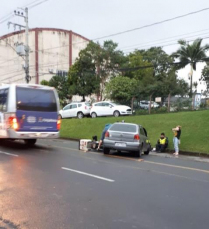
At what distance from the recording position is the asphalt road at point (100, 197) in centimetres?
466

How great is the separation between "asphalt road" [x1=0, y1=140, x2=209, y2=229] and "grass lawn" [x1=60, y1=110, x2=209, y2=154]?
22.0 ft

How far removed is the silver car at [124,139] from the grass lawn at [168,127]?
3.71 m

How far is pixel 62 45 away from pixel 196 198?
50856mm

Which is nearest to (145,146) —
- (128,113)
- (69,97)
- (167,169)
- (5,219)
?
(167,169)

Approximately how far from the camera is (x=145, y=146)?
14.2 metres

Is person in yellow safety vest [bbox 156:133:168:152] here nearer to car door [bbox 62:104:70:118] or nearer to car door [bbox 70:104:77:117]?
car door [bbox 70:104:77:117]

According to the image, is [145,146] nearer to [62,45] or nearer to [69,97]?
[69,97]

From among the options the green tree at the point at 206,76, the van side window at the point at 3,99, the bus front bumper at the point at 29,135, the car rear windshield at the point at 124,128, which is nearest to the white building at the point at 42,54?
the green tree at the point at 206,76

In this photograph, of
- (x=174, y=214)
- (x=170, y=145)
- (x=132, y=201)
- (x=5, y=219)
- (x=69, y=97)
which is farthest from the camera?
(x=69, y=97)

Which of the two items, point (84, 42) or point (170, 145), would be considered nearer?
point (170, 145)

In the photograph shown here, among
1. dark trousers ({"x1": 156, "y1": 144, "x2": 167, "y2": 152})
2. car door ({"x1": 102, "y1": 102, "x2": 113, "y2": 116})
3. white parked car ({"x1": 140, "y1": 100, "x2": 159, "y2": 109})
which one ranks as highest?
white parked car ({"x1": 140, "y1": 100, "x2": 159, "y2": 109})

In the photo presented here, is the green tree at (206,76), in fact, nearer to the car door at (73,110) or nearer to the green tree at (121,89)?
the green tree at (121,89)

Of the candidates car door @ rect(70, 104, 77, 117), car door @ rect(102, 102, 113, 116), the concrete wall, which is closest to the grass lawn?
car door @ rect(70, 104, 77, 117)

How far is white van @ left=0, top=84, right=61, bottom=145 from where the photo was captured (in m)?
13.1
